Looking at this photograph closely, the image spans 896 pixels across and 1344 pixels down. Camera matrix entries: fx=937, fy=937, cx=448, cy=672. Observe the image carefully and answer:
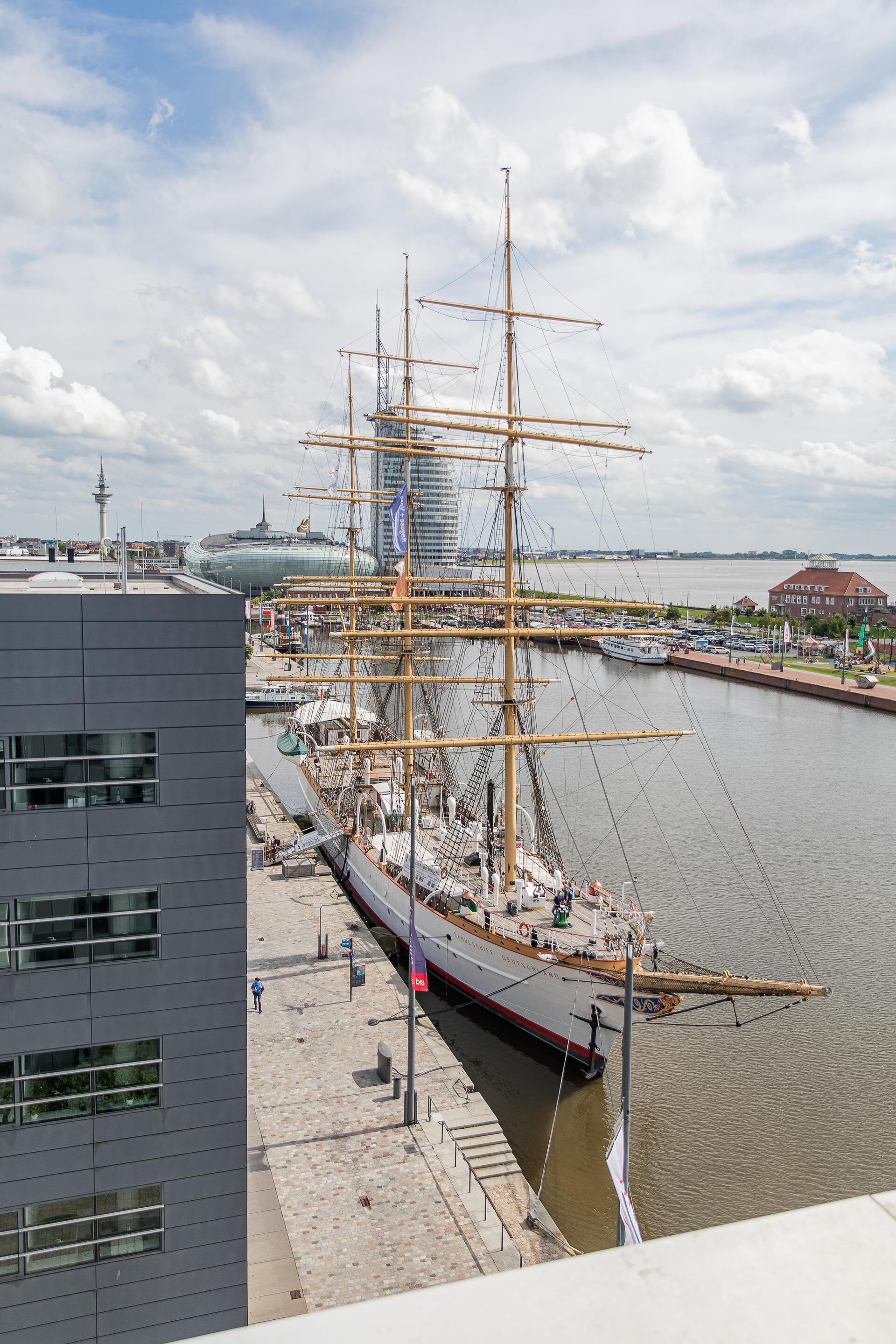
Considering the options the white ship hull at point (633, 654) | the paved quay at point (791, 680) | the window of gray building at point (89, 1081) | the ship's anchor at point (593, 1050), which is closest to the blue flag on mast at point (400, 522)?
the ship's anchor at point (593, 1050)

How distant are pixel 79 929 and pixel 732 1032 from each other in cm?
2047

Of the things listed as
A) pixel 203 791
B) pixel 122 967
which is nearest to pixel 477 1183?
pixel 122 967

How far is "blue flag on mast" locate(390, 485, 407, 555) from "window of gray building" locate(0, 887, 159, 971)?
88.6 feet

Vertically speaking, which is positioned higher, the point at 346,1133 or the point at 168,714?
→ the point at 168,714

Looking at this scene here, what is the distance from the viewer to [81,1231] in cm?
1218

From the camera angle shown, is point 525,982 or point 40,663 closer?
point 40,663

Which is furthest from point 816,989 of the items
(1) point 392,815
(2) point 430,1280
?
(1) point 392,815

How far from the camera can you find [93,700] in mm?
12117

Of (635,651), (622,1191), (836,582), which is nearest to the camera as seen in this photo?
(622,1191)

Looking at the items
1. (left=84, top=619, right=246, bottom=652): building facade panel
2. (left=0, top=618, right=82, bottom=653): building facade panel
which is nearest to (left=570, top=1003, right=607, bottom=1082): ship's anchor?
(left=84, top=619, right=246, bottom=652): building facade panel

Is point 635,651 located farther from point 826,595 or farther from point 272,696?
point 272,696

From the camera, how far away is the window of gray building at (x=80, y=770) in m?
11.9

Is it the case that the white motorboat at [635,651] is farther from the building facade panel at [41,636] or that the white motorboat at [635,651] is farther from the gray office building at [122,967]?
the building facade panel at [41,636]

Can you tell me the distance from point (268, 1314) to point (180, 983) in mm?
5874
